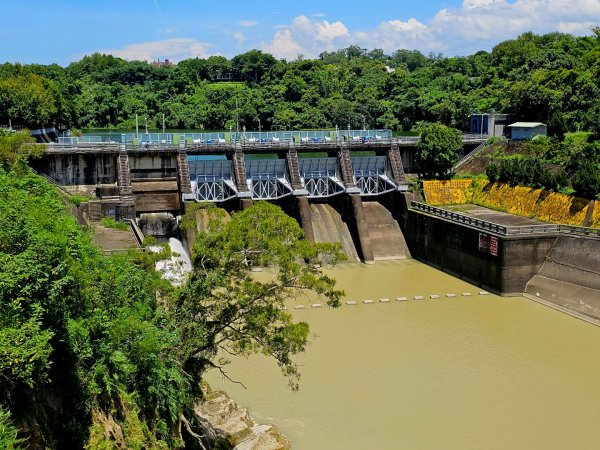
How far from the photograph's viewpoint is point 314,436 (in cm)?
1827

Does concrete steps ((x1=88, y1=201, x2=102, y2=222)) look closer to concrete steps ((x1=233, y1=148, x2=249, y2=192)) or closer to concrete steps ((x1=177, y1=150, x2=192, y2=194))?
concrete steps ((x1=177, y1=150, x2=192, y2=194))

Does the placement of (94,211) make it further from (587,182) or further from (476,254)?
(587,182)

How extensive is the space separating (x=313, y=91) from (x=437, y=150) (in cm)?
4788

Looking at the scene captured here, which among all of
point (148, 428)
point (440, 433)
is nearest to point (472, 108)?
point (440, 433)

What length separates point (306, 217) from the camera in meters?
36.8

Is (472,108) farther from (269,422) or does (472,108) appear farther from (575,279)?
(269,422)

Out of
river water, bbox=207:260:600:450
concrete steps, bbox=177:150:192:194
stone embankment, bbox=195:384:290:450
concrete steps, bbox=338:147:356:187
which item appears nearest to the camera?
stone embankment, bbox=195:384:290:450

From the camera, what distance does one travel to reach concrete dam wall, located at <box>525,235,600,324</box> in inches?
1070

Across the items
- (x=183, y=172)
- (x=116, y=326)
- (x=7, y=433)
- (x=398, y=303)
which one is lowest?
(x=398, y=303)

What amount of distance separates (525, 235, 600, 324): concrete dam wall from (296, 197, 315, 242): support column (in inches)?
459

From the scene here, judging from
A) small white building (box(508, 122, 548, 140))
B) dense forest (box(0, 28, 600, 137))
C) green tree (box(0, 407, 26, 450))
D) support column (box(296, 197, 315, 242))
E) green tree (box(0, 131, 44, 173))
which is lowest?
support column (box(296, 197, 315, 242))

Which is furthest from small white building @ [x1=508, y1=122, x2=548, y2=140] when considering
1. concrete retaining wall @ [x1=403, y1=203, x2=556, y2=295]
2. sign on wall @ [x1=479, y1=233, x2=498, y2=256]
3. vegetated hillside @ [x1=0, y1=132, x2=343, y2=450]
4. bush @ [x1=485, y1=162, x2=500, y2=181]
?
vegetated hillside @ [x1=0, y1=132, x2=343, y2=450]

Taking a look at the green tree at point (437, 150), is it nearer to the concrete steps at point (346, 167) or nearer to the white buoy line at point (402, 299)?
the concrete steps at point (346, 167)

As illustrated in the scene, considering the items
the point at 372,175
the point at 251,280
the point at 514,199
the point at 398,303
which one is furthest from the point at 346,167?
the point at 251,280
